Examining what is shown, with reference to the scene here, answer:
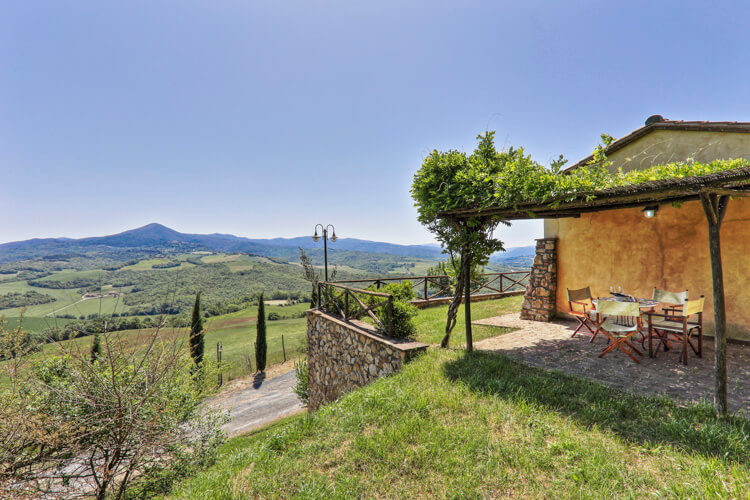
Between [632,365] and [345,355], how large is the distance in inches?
199

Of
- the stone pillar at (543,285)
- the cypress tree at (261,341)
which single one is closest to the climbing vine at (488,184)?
the stone pillar at (543,285)

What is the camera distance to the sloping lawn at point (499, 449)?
86.0 inches

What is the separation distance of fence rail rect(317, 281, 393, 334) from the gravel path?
6780 millimetres

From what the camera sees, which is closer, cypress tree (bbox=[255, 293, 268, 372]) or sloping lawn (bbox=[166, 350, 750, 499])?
sloping lawn (bbox=[166, 350, 750, 499])

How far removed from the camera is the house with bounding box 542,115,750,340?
5211 millimetres

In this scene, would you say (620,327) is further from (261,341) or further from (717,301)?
(261,341)

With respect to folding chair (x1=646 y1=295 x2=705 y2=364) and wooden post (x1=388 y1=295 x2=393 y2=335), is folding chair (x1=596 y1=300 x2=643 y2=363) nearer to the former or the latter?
folding chair (x1=646 y1=295 x2=705 y2=364)

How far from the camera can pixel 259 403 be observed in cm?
1675

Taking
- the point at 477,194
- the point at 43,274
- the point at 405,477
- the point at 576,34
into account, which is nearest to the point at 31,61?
the point at 477,194

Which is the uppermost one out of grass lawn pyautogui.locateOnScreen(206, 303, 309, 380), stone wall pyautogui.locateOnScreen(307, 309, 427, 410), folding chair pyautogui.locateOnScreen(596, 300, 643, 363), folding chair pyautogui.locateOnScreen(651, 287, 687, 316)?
folding chair pyautogui.locateOnScreen(651, 287, 687, 316)

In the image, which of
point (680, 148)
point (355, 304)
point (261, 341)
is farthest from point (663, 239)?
point (261, 341)

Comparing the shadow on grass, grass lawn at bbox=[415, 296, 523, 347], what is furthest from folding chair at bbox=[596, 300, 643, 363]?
grass lawn at bbox=[415, 296, 523, 347]

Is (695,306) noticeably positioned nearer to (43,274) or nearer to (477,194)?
(477,194)

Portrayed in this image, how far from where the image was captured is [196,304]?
18.5 meters
